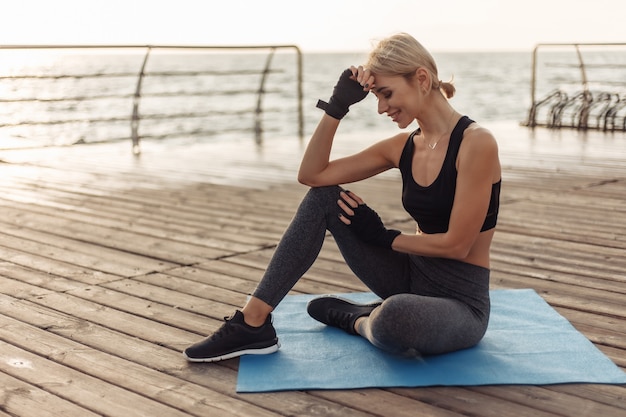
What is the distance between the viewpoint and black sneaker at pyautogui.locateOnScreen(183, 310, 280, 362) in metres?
2.34

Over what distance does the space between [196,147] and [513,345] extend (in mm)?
5888

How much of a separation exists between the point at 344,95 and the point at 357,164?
249 millimetres

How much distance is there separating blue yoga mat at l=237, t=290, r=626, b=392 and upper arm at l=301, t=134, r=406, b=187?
481 millimetres

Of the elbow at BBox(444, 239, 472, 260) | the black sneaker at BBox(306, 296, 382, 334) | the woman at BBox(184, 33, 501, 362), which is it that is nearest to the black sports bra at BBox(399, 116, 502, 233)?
the woman at BBox(184, 33, 501, 362)

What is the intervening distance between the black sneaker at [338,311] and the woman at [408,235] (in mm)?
13

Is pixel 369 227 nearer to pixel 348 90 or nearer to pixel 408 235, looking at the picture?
pixel 408 235

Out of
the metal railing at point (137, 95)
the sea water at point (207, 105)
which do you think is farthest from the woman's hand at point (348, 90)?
the sea water at point (207, 105)

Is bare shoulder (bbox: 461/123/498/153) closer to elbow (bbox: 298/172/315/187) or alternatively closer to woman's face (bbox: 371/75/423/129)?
woman's face (bbox: 371/75/423/129)

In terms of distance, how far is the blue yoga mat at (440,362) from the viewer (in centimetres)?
216

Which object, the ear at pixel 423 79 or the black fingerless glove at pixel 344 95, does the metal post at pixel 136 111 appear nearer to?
the black fingerless glove at pixel 344 95

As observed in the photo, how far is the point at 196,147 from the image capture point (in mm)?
7980

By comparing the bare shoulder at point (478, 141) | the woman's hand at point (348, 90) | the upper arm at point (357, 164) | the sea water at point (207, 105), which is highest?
the woman's hand at point (348, 90)

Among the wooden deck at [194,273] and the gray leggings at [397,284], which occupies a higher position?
the gray leggings at [397,284]

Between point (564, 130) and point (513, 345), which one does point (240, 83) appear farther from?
point (513, 345)
